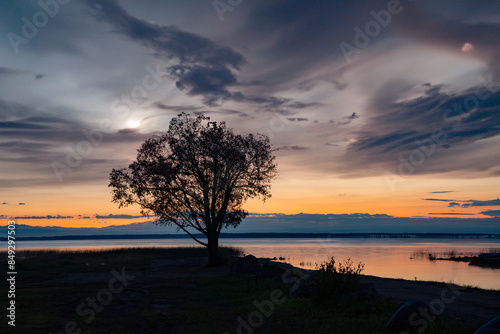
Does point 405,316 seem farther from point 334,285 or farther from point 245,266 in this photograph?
point 245,266

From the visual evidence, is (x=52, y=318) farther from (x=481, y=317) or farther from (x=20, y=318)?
(x=481, y=317)

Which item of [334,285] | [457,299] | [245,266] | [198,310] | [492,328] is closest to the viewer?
[492,328]

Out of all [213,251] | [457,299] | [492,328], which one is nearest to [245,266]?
[213,251]

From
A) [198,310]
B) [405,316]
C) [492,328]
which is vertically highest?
[492,328]

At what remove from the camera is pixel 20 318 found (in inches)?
681

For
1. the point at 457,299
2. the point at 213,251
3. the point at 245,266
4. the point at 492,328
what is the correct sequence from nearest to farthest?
the point at 492,328
the point at 457,299
the point at 245,266
the point at 213,251

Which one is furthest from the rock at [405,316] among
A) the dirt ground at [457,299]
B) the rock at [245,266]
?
the rock at [245,266]

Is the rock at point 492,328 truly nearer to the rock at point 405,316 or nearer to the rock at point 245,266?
the rock at point 405,316

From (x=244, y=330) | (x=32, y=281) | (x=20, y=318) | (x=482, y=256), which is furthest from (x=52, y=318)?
(x=482, y=256)

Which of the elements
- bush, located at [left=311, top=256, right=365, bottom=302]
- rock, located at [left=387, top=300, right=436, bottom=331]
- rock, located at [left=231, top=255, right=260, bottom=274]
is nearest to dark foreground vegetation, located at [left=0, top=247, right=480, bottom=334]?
bush, located at [left=311, top=256, right=365, bottom=302]

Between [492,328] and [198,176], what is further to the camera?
[198,176]

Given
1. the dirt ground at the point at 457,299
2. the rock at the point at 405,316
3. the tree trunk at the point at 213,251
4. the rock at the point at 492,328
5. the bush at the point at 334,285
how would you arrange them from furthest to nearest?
the tree trunk at the point at 213,251, the bush at the point at 334,285, the dirt ground at the point at 457,299, the rock at the point at 405,316, the rock at the point at 492,328

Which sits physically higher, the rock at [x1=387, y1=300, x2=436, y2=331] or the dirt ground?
the rock at [x1=387, y1=300, x2=436, y2=331]

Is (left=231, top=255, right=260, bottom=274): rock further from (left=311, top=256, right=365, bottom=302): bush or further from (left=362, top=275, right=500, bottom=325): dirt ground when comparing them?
(left=311, top=256, right=365, bottom=302): bush
